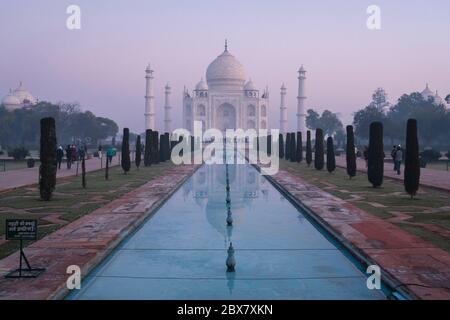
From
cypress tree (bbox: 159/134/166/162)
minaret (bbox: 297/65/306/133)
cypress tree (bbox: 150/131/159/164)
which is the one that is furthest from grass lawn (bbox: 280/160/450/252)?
minaret (bbox: 297/65/306/133)

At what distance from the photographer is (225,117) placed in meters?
66.8

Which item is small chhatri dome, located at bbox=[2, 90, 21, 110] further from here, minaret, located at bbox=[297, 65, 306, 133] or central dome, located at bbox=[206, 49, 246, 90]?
minaret, located at bbox=[297, 65, 306, 133]

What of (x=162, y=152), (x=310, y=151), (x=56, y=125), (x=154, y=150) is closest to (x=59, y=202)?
(x=154, y=150)

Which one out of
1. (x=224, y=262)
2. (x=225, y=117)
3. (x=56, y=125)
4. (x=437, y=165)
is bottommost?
(x=224, y=262)

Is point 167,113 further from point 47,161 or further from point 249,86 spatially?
point 47,161

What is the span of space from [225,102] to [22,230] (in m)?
60.3

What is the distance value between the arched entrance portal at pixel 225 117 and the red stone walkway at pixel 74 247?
185ft

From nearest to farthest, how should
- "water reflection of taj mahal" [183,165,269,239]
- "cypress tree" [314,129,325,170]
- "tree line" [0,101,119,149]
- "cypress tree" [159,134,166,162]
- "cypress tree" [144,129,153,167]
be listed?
"water reflection of taj mahal" [183,165,269,239], "cypress tree" [314,129,325,170], "cypress tree" [144,129,153,167], "cypress tree" [159,134,166,162], "tree line" [0,101,119,149]

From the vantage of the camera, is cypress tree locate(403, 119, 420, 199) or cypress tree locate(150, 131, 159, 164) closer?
cypress tree locate(403, 119, 420, 199)

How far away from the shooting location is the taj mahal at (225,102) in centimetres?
6369

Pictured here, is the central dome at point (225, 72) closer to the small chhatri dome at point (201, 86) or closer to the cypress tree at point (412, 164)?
the small chhatri dome at point (201, 86)

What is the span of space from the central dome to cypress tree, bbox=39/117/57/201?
5352 centimetres

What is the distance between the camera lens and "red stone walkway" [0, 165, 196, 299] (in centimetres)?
433
